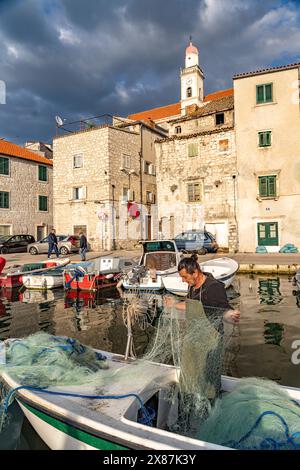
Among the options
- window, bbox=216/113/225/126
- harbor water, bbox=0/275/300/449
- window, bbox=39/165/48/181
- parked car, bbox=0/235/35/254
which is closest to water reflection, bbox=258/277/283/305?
harbor water, bbox=0/275/300/449

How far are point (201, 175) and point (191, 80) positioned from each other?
2979 cm

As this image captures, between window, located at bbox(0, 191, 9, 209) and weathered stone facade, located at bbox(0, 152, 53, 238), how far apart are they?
211 millimetres

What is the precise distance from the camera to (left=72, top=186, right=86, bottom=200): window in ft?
103

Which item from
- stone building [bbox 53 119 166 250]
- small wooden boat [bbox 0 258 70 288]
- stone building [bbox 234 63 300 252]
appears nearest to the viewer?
small wooden boat [bbox 0 258 70 288]

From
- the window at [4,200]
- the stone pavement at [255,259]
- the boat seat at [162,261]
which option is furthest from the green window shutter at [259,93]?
the window at [4,200]

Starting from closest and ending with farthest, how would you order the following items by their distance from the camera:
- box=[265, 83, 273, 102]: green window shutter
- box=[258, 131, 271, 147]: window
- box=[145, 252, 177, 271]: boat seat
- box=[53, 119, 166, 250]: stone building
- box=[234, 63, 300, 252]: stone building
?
1. box=[145, 252, 177, 271]: boat seat
2. box=[234, 63, 300, 252]: stone building
3. box=[265, 83, 273, 102]: green window shutter
4. box=[258, 131, 271, 147]: window
5. box=[53, 119, 166, 250]: stone building

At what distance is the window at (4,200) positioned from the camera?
33.6 m

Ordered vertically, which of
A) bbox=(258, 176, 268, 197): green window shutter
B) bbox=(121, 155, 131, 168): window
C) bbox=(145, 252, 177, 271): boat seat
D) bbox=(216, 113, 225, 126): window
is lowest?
bbox=(145, 252, 177, 271): boat seat

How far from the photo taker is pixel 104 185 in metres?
29.9

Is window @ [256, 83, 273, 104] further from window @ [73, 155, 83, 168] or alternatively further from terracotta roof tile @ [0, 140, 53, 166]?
terracotta roof tile @ [0, 140, 53, 166]

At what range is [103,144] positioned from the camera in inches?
1187

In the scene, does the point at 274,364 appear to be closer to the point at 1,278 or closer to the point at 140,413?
the point at 140,413

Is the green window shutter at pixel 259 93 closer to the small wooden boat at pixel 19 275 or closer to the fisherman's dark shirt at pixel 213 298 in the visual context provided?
the small wooden boat at pixel 19 275

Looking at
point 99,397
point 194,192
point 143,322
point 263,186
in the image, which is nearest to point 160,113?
point 194,192
